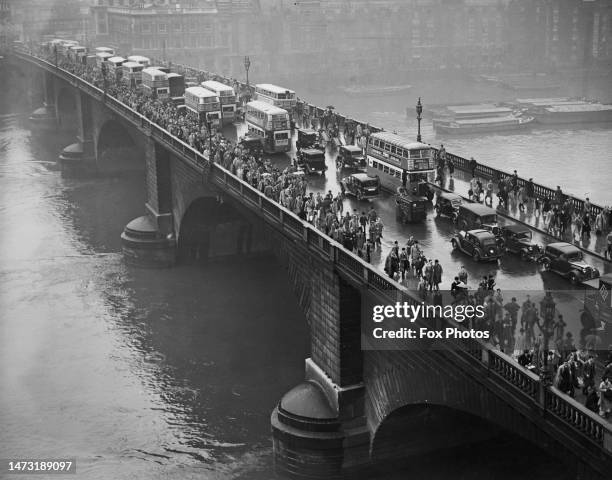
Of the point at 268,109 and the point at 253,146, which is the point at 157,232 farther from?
the point at 268,109

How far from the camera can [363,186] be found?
147 ft

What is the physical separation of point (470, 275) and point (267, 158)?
27.0 meters

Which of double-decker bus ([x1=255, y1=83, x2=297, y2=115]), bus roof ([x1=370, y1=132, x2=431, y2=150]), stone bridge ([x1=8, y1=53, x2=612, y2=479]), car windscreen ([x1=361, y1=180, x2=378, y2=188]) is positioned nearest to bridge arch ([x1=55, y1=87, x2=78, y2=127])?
double-decker bus ([x1=255, y1=83, x2=297, y2=115])

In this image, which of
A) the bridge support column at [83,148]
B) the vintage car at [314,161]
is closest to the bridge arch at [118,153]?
the bridge support column at [83,148]

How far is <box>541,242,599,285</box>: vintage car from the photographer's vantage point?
31.3 metres

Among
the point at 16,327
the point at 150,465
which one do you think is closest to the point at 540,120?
the point at 16,327

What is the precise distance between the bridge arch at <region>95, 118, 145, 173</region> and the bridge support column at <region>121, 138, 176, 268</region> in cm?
2656

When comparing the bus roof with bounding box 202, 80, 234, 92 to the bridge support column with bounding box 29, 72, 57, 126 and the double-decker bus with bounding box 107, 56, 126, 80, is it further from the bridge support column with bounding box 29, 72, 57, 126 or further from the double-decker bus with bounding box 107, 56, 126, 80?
the bridge support column with bounding box 29, 72, 57, 126

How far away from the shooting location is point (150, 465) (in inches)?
1417

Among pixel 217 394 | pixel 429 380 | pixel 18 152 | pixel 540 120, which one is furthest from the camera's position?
pixel 540 120

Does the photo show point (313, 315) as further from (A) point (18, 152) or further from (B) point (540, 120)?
(B) point (540, 120)

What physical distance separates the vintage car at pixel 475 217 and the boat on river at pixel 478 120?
7345cm

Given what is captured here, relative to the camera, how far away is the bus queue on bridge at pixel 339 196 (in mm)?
28106

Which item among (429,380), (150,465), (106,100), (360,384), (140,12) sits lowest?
(150,465)
